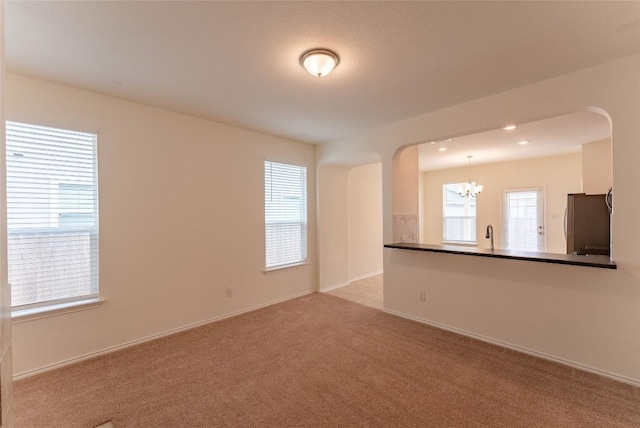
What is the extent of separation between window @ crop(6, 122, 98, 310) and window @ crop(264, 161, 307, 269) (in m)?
2.10

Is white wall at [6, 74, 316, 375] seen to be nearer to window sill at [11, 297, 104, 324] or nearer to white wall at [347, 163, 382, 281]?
window sill at [11, 297, 104, 324]

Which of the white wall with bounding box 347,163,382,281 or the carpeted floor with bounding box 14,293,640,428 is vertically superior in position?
the white wall with bounding box 347,163,382,281

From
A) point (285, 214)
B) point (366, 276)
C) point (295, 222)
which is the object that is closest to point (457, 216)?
point (366, 276)

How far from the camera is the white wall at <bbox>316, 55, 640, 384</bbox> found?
2.18 metres

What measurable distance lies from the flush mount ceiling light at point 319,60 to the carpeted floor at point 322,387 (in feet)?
8.22

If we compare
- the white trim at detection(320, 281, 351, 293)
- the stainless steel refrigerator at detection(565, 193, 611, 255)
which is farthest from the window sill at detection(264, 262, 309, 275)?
the stainless steel refrigerator at detection(565, 193, 611, 255)

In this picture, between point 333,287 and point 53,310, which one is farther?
point 333,287

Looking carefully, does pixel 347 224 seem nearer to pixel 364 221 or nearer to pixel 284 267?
pixel 364 221

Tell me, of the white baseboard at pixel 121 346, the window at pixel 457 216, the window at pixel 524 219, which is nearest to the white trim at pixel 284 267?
the white baseboard at pixel 121 346

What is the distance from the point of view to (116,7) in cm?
161

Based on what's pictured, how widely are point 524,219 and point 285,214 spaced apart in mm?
5500

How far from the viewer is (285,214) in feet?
14.7

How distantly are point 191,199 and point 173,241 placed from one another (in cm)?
55

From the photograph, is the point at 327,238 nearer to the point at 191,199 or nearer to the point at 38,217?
the point at 191,199
